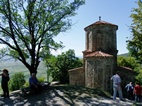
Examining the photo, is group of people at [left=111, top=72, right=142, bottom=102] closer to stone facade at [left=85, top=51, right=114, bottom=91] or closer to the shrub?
stone facade at [left=85, top=51, right=114, bottom=91]

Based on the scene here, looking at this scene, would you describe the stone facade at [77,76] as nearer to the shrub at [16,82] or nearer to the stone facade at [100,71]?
the stone facade at [100,71]

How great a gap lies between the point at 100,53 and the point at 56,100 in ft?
44.4

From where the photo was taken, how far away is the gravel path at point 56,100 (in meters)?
13.4

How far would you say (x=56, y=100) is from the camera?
14.1 meters

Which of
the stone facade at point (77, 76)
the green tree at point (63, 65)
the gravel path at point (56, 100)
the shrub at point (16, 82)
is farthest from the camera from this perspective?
the shrub at point (16, 82)

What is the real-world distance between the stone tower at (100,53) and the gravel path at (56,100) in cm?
1006

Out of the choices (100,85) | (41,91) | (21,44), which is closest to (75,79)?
(100,85)

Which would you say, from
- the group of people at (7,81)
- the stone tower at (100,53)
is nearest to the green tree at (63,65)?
the stone tower at (100,53)

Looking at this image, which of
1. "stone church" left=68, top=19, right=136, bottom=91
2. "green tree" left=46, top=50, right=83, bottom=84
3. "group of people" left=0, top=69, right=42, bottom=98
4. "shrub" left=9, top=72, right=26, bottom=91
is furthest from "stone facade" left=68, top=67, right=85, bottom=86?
"shrub" left=9, top=72, right=26, bottom=91

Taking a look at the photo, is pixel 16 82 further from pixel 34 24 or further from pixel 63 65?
pixel 34 24

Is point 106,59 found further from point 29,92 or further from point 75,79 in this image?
point 29,92

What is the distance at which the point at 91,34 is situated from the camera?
30.2 meters

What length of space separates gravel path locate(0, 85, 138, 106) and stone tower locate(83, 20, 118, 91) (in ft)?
33.0

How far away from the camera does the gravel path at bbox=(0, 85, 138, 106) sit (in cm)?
1339
